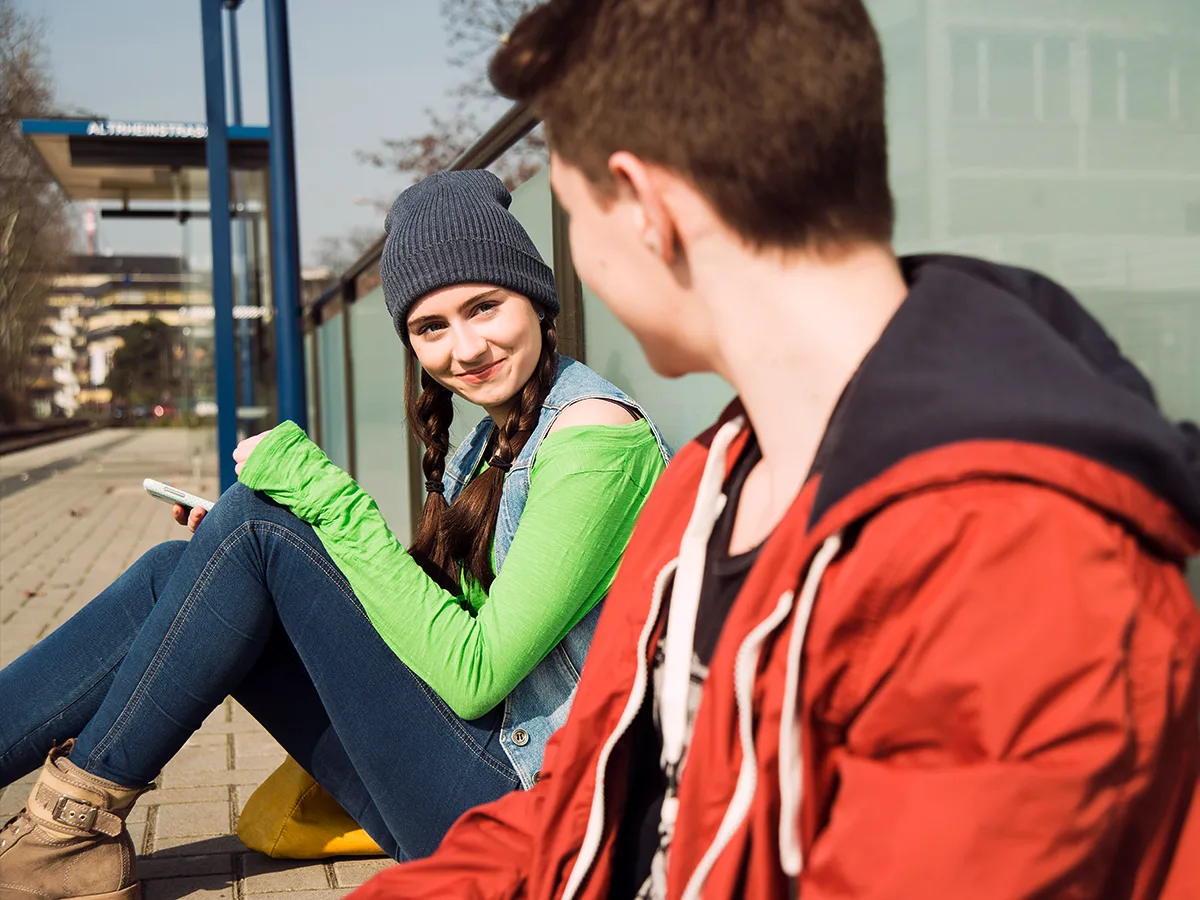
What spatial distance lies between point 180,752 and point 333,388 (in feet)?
18.8

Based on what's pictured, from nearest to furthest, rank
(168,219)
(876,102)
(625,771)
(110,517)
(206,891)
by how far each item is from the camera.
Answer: (876,102) → (625,771) → (206,891) → (110,517) → (168,219)

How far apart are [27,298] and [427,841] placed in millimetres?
47306

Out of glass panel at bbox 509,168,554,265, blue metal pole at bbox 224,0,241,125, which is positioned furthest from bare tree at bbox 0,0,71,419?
glass panel at bbox 509,168,554,265

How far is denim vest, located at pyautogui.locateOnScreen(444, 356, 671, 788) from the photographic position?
226 centimetres

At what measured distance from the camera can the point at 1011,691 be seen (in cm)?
88

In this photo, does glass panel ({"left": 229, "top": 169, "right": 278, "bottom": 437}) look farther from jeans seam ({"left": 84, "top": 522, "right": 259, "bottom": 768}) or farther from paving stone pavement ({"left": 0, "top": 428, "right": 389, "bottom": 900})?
jeans seam ({"left": 84, "top": 522, "right": 259, "bottom": 768})

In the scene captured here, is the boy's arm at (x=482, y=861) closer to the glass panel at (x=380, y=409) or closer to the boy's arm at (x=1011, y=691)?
the boy's arm at (x=1011, y=691)

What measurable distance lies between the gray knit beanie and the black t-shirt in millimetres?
1317

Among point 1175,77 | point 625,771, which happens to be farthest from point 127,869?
point 1175,77

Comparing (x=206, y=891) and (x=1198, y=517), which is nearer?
(x=1198, y=517)

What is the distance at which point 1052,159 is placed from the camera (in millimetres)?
1639

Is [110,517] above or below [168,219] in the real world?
below

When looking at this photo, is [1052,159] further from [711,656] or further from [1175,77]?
[711,656]

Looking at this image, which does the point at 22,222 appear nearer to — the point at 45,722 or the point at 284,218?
the point at 284,218
